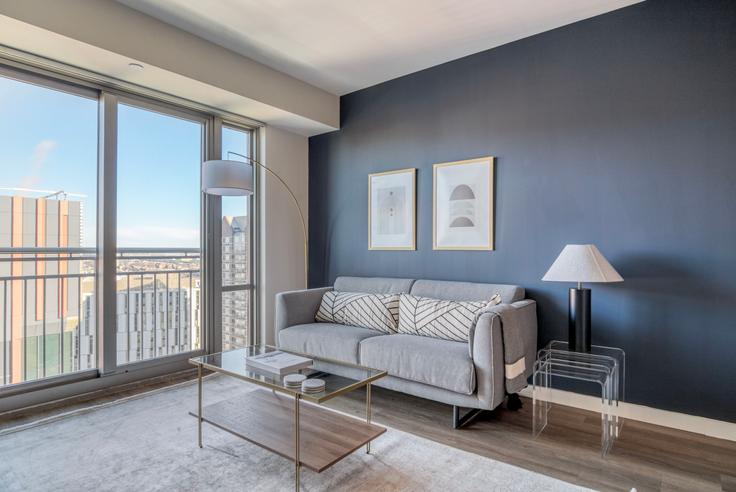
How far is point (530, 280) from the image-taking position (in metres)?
3.08

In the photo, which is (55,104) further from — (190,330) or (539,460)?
(539,460)

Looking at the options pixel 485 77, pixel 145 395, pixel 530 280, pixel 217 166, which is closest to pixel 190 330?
pixel 145 395

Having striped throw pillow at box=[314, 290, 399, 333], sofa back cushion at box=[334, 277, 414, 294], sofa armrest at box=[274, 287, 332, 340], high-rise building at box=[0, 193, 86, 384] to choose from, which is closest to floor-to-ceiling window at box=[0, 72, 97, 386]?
high-rise building at box=[0, 193, 86, 384]

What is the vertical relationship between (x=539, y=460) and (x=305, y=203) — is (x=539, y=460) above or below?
below

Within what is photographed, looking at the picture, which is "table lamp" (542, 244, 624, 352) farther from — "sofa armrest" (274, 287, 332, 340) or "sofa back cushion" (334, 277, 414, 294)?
"sofa armrest" (274, 287, 332, 340)

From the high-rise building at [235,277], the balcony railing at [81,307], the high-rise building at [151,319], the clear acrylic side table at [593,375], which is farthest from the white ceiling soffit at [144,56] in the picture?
the clear acrylic side table at [593,375]

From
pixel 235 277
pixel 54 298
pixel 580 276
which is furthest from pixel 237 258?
pixel 580 276

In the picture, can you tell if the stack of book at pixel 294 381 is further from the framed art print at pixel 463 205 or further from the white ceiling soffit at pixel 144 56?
the white ceiling soffit at pixel 144 56

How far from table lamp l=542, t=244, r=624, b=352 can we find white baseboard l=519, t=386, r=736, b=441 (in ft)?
1.71

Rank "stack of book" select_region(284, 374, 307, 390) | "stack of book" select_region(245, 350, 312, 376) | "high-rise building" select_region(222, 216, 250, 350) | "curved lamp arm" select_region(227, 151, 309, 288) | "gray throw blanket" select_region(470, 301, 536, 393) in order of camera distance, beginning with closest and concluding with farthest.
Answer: "stack of book" select_region(284, 374, 307, 390)
"stack of book" select_region(245, 350, 312, 376)
"gray throw blanket" select_region(470, 301, 536, 393)
"high-rise building" select_region(222, 216, 250, 350)
"curved lamp arm" select_region(227, 151, 309, 288)

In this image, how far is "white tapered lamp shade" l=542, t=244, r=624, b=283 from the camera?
2.40 meters

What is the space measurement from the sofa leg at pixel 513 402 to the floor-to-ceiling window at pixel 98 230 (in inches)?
104

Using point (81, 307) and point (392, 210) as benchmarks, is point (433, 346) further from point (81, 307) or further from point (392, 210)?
point (81, 307)

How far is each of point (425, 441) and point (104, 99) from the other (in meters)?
3.37
